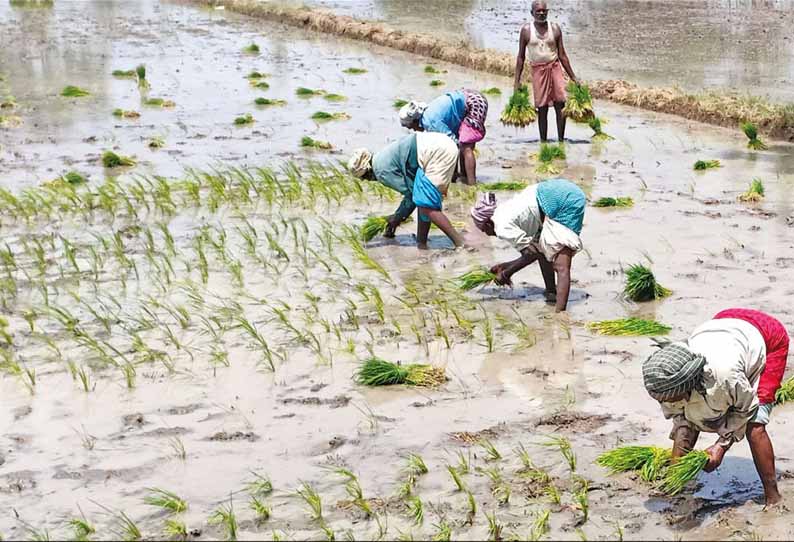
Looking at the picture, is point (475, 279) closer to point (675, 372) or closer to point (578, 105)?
point (675, 372)

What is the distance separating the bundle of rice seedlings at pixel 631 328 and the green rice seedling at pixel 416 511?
192 centimetres

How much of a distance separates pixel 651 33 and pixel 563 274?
10.9 metres

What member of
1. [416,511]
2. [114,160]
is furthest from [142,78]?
[416,511]

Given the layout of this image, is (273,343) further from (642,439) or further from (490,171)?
(490,171)

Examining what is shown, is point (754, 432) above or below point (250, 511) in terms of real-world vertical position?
above

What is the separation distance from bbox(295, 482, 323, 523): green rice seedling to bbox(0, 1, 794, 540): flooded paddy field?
0.10 ft

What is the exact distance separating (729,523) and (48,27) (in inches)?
724

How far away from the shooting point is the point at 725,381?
360 centimetres

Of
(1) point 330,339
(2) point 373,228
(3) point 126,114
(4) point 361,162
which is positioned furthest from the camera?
(3) point 126,114

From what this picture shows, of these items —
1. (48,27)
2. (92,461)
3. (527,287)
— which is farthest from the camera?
(48,27)

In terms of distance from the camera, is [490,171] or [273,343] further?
[490,171]

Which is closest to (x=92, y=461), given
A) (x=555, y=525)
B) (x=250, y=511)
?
(x=250, y=511)

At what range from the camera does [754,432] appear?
3.76 meters

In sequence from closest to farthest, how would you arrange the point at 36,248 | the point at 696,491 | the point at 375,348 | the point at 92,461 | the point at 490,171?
the point at 696,491 → the point at 92,461 → the point at 375,348 → the point at 36,248 → the point at 490,171
